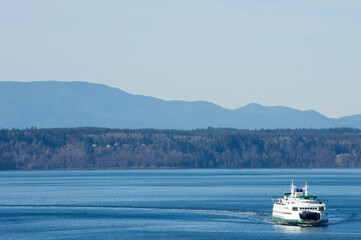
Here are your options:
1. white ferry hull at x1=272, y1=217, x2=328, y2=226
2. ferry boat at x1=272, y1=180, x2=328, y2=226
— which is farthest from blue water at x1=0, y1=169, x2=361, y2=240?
ferry boat at x1=272, y1=180, x2=328, y2=226

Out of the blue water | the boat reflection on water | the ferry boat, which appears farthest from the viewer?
the ferry boat

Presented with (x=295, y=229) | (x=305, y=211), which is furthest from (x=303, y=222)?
(x=295, y=229)

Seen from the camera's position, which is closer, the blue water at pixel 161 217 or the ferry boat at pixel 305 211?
the blue water at pixel 161 217

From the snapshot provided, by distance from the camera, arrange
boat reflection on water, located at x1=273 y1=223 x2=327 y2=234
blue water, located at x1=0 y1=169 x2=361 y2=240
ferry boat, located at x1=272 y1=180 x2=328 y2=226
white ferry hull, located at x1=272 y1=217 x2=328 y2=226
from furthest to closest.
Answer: white ferry hull, located at x1=272 y1=217 x2=328 y2=226
ferry boat, located at x1=272 y1=180 x2=328 y2=226
boat reflection on water, located at x1=273 y1=223 x2=327 y2=234
blue water, located at x1=0 y1=169 x2=361 y2=240

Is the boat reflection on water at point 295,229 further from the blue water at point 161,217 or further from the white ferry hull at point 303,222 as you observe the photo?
the white ferry hull at point 303,222

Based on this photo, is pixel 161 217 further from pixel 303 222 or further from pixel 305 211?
pixel 305 211

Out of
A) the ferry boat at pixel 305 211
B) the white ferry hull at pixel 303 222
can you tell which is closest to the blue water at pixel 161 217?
the white ferry hull at pixel 303 222

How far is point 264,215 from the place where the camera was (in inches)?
5177

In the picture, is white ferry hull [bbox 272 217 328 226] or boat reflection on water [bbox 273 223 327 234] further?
white ferry hull [bbox 272 217 328 226]

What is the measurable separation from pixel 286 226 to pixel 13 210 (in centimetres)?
5844

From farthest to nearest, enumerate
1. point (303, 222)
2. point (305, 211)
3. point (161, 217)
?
1. point (161, 217)
2. point (303, 222)
3. point (305, 211)

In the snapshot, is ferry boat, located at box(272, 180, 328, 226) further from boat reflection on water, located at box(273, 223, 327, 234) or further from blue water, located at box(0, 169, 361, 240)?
blue water, located at box(0, 169, 361, 240)

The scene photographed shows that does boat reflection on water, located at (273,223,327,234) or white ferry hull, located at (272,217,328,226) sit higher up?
white ferry hull, located at (272,217,328,226)

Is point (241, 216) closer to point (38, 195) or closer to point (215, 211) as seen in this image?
point (215, 211)
